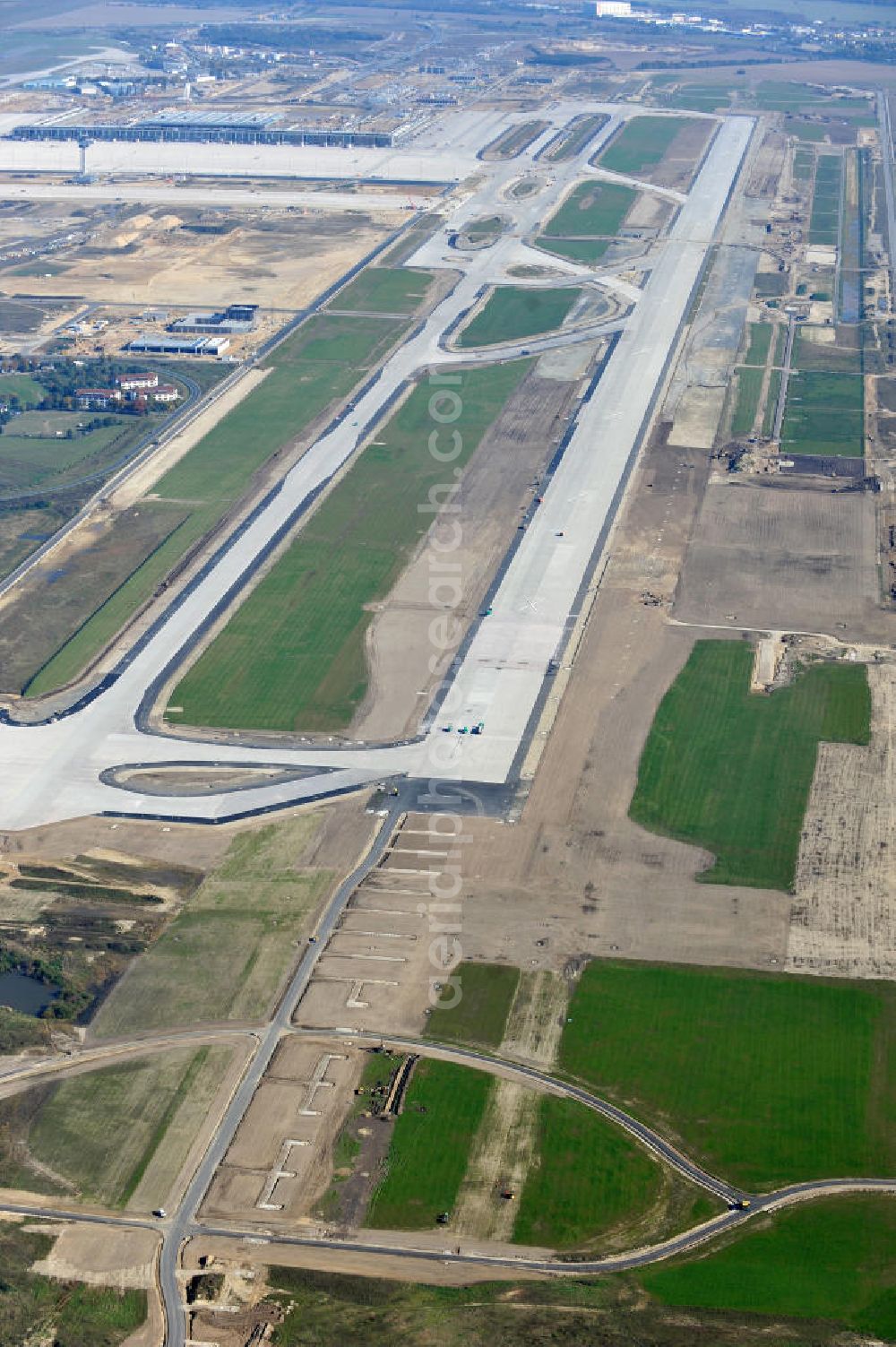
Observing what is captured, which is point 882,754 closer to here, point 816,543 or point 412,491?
point 816,543

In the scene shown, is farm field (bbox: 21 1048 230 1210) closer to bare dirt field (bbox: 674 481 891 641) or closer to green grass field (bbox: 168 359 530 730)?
green grass field (bbox: 168 359 530 730)

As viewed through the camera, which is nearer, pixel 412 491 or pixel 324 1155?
pixel 324 1155

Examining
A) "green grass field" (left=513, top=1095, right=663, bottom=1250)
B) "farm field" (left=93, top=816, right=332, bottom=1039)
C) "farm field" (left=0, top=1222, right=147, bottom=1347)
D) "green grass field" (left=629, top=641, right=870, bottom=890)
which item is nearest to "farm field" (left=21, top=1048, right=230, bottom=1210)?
"farm field" (left=93, top=816, right=332, bottom=1039)

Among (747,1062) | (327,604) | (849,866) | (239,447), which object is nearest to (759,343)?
(239,447)

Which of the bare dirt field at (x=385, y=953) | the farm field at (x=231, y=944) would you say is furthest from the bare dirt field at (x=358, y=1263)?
the farm field at (x=231, y=944)

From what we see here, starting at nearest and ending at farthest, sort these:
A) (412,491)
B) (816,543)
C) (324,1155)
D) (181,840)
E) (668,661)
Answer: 1. (324,1155)
2. (181,840)
3. (668,661)
4. (816,543)
5. (412,491)

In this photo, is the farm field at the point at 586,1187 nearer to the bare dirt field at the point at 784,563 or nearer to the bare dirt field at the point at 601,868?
the bare dirt field at the point at 601,868

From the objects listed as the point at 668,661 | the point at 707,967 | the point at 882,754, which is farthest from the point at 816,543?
the point at 707,967

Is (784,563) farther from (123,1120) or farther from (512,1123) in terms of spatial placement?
(123,1120)
